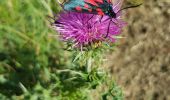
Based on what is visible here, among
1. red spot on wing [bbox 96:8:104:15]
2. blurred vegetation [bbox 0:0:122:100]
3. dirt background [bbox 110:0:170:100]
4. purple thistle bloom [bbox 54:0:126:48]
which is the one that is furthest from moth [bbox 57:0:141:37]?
dirt background [bbox 110:0:170:100]

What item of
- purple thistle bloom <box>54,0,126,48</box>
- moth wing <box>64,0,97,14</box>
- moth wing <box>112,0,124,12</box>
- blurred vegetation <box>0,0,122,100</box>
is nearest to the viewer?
moth wing <box>64,0,97,14</box>

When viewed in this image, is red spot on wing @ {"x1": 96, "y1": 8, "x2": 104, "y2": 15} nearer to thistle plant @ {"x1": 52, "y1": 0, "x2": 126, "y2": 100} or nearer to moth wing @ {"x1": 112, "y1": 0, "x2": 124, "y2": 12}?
thistle plant @ {"x1": 52, "y1": 0, "x2": 126, "y2": 100}

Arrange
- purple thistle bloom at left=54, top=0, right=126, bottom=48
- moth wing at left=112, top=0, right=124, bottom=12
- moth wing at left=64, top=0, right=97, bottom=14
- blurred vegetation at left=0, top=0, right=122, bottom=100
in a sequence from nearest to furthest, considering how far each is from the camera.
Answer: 1. moth wing at left=64, top=0, right=97, bottom=14
2. purple thistle bloom at left=54, top=0, right=126, bottom=48
3. moth wing at left=112, top=0, right=124, bottom=12
4. blurred vegetation at left=0, top=0, right=122, bottom=100

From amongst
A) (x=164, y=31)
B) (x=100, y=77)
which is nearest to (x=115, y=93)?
(x=100, y=77)

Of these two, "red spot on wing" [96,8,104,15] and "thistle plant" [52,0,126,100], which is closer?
"red spot on wing" [96,8,104,15]

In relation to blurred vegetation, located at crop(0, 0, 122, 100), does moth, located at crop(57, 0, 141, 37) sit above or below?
above

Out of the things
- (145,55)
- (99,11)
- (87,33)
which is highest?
(99,11)

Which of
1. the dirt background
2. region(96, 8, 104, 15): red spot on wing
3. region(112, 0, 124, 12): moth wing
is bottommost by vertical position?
the dirt background

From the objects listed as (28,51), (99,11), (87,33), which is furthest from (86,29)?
(28,51)

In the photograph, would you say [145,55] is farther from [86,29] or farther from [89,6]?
[89,6]
